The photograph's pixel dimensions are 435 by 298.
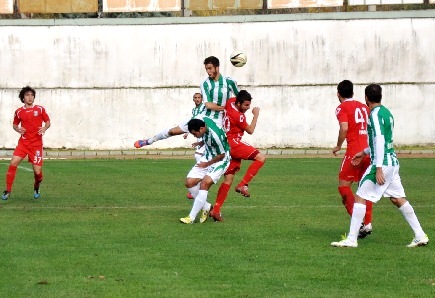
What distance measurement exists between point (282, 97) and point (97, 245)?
25.8 m

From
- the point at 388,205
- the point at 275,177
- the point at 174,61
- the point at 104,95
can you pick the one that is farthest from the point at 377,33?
the point at 388,205

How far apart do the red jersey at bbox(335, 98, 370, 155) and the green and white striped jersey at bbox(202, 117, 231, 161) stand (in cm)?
187

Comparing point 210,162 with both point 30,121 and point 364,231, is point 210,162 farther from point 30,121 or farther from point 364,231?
point 30,121

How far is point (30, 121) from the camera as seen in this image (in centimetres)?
1955

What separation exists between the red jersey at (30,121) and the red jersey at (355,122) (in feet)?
21.2

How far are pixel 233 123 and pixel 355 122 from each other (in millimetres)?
2751

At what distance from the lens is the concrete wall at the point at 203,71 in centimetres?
3872

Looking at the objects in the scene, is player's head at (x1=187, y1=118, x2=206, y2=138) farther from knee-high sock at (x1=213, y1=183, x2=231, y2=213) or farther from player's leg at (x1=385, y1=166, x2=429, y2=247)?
player's leg at (x1=385, y1=166, x2=429, y2=247)

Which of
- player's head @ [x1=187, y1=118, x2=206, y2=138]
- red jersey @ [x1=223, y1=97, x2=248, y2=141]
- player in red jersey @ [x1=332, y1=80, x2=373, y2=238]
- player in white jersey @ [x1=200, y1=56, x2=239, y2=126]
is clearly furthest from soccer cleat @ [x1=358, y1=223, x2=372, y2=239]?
red jersey @ [x1=223, y1=97, x2=248, y2=141]

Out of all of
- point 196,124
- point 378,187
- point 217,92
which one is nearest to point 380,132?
point 378,187

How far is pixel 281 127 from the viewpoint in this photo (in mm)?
38781

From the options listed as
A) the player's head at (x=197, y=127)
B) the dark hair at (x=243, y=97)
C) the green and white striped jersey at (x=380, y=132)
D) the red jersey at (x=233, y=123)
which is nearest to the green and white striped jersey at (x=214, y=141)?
the player's head at (x=197, y=127)

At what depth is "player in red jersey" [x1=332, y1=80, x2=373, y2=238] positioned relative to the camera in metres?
15.0

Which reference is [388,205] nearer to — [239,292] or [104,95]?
[239,292]
